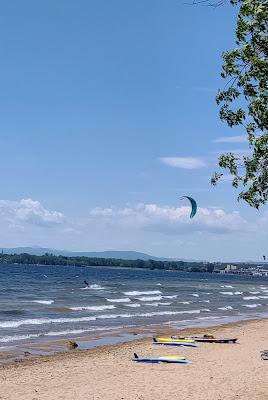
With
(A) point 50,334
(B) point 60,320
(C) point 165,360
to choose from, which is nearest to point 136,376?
(C) point 165,360

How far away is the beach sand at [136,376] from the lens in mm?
13292

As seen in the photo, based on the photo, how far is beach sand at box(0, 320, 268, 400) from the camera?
1329 centimetres

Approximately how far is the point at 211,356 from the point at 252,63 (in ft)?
49.1

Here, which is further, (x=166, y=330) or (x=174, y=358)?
(x=166, y=330)

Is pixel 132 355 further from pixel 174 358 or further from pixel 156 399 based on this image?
pixel 156 399

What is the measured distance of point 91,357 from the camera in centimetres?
1928

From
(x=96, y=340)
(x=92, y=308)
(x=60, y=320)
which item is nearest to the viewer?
(x=96, y=340)

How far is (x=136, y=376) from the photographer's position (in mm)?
15617

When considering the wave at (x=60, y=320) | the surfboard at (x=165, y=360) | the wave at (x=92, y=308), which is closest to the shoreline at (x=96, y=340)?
the surfboard at (x=165, y=360)

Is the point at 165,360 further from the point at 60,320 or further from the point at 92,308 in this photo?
the point at 92,308

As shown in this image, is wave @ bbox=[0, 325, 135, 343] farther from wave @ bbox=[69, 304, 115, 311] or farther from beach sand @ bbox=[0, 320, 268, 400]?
wave @ bbox=[69, 304, 115, 311]

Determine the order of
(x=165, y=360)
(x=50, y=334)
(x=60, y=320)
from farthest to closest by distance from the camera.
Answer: (x=60, y=320) < (x=50, y=334) < (x=165, y=360)

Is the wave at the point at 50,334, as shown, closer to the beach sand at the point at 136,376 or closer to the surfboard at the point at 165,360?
the beach sand at the point at 136,376

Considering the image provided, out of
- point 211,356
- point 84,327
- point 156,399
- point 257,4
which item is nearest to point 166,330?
point 84,327
